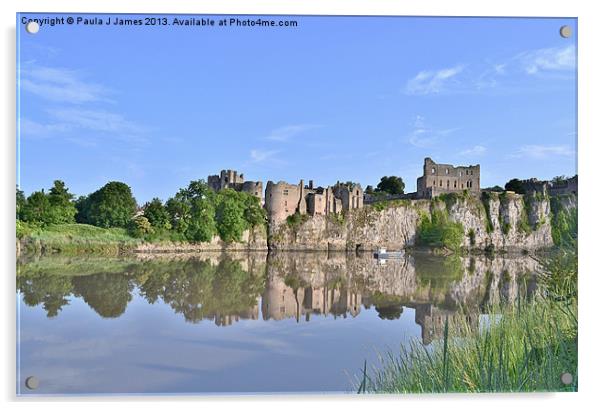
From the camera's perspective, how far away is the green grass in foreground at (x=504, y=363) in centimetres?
314

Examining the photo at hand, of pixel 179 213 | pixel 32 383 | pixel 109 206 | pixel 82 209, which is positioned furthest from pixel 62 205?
pixel 179 213

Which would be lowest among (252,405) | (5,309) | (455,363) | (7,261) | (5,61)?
(252,405)

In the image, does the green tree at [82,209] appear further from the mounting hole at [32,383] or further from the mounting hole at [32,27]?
the mounting hole at [32,383]

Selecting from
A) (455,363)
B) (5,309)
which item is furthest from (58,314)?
(455,363)

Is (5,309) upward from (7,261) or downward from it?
downward

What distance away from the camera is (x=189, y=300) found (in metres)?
6.36

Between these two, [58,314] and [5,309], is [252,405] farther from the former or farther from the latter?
[58,314]

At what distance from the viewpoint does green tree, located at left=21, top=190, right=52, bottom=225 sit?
5.00 m

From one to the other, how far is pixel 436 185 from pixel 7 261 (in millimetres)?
20063

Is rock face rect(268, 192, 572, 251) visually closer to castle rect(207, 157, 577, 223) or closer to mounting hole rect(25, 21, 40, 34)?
castle rect(207, 157, 577, 223)

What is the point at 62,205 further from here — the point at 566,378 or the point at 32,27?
the point at 566,378

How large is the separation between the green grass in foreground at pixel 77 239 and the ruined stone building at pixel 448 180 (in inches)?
437

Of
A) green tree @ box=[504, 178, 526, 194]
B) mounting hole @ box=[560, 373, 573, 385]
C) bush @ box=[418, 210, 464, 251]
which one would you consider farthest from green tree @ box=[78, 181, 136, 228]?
bush @ box=[418, 210, 464, 251]

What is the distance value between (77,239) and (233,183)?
10.2 meters
